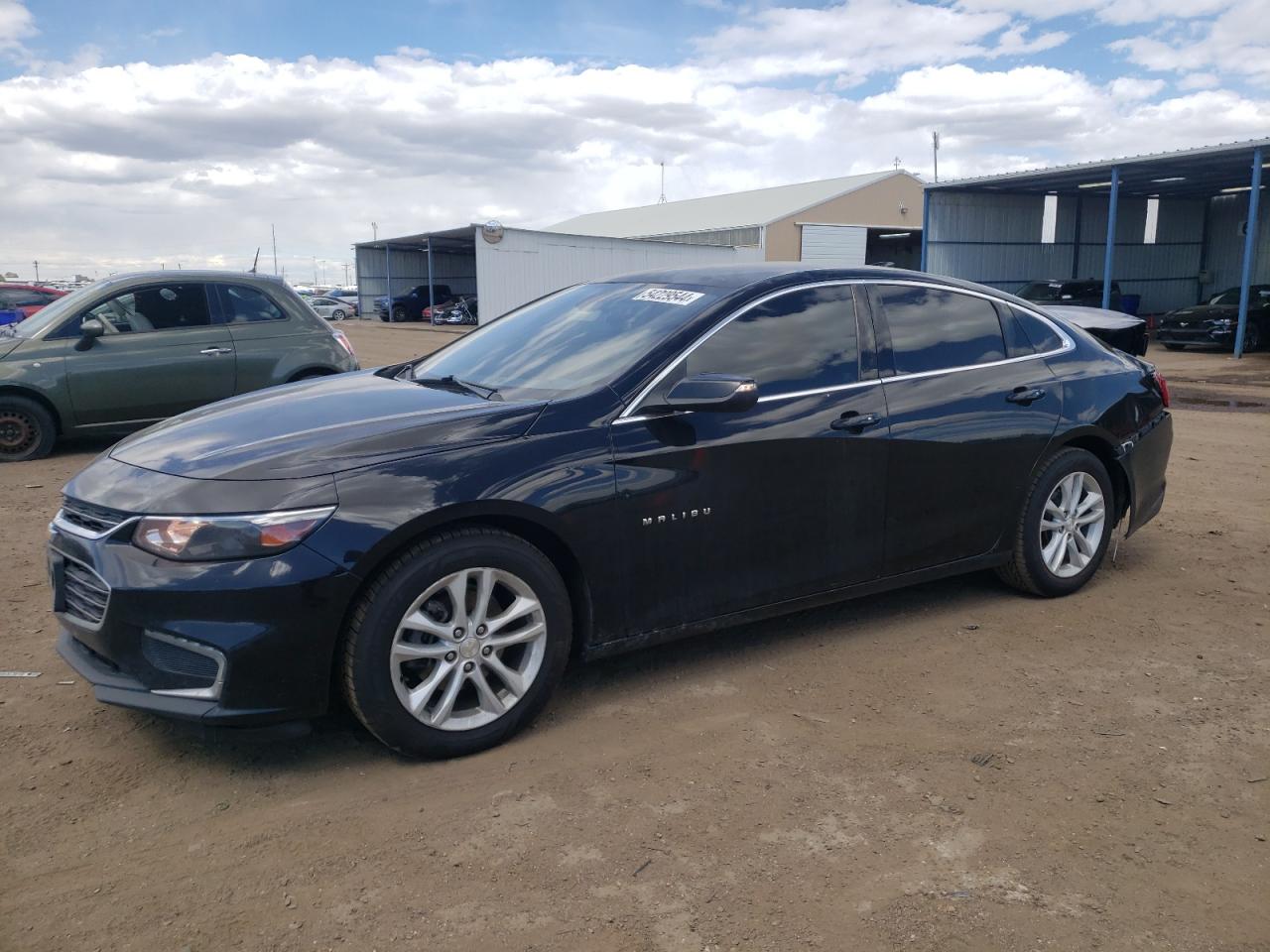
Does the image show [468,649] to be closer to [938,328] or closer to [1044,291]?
[938,328]

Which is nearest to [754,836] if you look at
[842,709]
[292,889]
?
[842,709]

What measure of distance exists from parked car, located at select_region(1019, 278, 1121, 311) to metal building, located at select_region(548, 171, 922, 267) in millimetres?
14874

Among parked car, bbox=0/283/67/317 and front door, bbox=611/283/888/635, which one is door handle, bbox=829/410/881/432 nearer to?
front door, bbox=611/283/888/635

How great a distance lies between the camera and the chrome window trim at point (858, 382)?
3.72m

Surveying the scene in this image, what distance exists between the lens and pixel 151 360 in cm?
890

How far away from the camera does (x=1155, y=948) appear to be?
248 cm

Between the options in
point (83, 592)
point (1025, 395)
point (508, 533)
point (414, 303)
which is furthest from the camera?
point (414, 303)

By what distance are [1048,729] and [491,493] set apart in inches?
82.8

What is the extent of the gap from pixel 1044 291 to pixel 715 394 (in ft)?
88.8

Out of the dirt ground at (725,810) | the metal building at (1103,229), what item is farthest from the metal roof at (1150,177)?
the dirt ground at (725,810)

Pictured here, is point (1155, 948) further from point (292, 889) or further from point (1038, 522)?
point (1038, 522)

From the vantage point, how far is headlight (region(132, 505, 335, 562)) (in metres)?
3.09

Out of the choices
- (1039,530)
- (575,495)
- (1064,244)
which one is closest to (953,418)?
(1039,530)

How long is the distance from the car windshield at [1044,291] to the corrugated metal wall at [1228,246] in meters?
10.4
